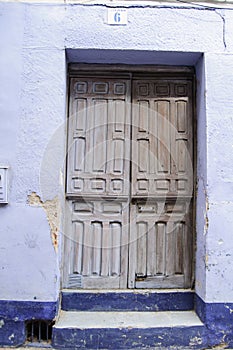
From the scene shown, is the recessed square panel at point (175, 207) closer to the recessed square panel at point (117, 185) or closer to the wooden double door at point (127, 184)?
the wooden double door at point (127, 184)

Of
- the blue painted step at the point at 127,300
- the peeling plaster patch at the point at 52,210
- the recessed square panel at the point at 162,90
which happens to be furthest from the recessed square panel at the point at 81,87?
the blue painted step at the point at 127,300

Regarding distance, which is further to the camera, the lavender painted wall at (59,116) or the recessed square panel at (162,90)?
the recessed square panel at (162,90)

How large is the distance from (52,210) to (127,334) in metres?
1.30

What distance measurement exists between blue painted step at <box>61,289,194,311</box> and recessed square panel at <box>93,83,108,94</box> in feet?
6.58

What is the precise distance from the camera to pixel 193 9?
3836 mm

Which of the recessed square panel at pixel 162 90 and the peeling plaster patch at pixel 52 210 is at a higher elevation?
the recessed square panel at pixel 162 90

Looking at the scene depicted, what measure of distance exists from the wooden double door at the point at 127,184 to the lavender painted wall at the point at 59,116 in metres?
0.24

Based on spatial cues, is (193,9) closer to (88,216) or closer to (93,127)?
(93,127)

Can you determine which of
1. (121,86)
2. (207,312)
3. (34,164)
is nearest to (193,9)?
(121,86)

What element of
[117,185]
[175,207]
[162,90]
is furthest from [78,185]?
[162,90]

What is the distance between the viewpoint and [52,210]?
3.68 m

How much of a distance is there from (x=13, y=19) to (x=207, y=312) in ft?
10.7

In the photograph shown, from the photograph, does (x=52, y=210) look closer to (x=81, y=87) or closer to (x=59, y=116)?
(x=59, y=116)

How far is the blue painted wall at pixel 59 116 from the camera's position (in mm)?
3635
